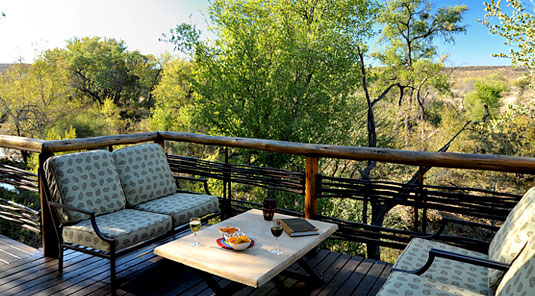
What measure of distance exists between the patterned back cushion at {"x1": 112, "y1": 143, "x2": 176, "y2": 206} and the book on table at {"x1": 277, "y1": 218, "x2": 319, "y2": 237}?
1.48m

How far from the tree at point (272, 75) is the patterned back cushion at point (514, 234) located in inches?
312

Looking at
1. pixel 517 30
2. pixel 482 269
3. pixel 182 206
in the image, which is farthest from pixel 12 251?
pixel 517 30

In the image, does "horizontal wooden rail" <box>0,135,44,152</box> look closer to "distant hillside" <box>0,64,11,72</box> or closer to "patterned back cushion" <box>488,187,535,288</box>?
"patterned back cushion" <box>488,187,535,288</box>

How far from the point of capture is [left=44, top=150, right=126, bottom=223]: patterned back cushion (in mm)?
2672

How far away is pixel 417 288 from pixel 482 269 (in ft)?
1.92

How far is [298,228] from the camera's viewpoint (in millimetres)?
2311

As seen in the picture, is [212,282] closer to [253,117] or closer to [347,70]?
[253,117]

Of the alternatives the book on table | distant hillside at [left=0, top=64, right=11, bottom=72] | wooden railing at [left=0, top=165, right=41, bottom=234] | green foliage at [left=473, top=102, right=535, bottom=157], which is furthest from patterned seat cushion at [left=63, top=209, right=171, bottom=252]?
distant hillside at [left=0, top=64, right=11, bottom=72]

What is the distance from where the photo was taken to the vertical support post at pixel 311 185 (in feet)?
10.2

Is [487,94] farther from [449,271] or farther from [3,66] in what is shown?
[3,66]

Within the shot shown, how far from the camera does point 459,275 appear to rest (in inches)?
74.6

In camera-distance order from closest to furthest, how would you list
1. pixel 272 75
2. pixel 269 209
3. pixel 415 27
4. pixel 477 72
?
1. pixel 269 209
2. pixel 272 75
3. pixel 415 27
4. pixel 477 72

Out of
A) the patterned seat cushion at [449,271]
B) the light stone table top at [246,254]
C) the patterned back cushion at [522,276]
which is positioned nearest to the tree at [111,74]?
the light stone table top at [246,254]

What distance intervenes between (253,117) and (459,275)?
8673 millimetres
